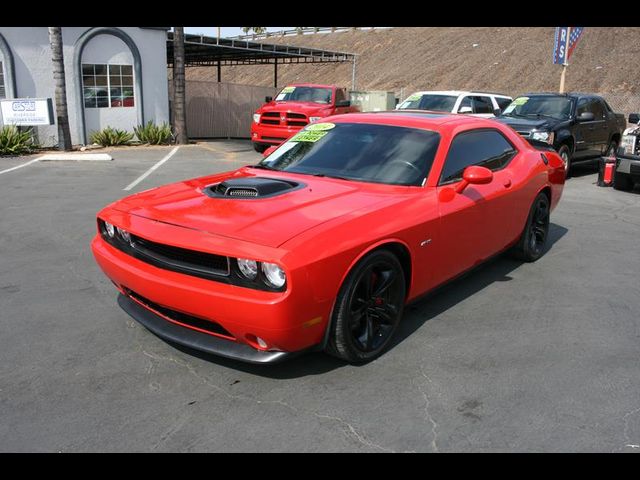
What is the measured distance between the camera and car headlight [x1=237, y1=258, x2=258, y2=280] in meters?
3.21

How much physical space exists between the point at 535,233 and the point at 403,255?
8.94 feet

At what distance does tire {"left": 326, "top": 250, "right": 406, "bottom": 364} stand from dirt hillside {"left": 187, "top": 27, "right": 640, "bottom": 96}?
29035 millimetres

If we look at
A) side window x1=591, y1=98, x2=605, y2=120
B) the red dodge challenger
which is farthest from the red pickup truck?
the red dodge challenger

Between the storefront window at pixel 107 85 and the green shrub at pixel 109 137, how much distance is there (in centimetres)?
95

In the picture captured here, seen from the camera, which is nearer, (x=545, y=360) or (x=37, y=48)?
(x=545, y=360)

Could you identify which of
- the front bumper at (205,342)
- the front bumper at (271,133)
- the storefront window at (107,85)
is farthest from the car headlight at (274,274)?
the storefront window at (107,85)

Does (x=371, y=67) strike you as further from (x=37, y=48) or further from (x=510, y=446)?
(x=510, y=446)

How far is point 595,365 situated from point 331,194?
2063 mm

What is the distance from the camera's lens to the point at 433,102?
→ 1396cm

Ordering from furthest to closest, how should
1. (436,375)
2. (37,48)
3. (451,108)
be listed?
(37,48)
(451,108)
(436,375)

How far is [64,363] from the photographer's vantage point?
3689mm

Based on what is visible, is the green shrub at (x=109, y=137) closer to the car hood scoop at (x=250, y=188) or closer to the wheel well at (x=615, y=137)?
the wheel well at (x=615, y=137)
